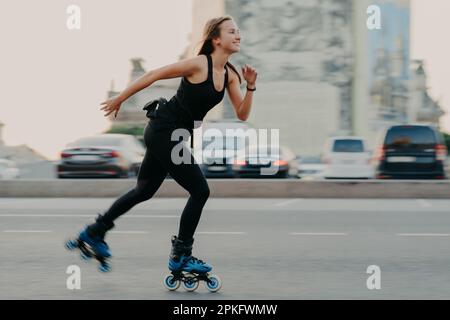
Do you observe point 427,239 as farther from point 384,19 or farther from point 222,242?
point 384,19

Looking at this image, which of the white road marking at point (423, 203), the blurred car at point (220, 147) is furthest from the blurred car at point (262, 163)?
the white road marking at point (423, 203)

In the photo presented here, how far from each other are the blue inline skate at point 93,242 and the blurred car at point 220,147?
19225mm

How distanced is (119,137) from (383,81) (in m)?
60.4

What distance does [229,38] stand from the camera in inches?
236

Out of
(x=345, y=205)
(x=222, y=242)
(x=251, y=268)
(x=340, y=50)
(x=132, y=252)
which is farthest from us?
(x=340, y=50)

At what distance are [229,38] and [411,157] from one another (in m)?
15.4

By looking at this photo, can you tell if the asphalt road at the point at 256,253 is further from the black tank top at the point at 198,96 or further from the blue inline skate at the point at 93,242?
the black tank top at the point at 198,96

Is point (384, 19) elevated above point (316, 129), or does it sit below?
above

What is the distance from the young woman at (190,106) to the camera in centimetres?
593

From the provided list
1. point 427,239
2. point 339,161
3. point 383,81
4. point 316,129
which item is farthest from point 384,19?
point 427,239

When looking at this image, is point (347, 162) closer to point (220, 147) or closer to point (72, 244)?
point (220, 147)

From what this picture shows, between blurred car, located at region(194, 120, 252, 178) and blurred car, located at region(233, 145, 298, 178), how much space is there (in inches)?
28.4

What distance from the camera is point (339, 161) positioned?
24859 mm
